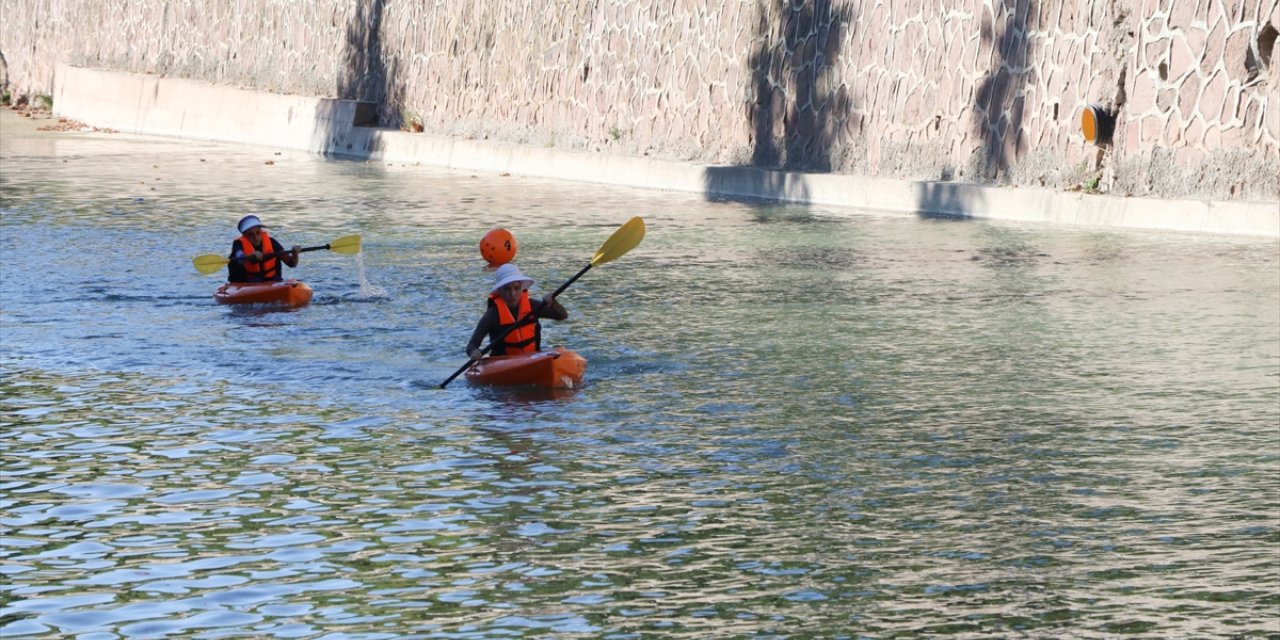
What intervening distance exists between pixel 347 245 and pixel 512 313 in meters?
5.42

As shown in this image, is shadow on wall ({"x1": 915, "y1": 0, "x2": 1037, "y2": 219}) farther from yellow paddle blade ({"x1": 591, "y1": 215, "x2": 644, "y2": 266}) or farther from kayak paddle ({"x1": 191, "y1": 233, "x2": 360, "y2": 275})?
yellow paddle blade ({"x1": 591, "y1": 215, "x2": 644, "y2": 266})

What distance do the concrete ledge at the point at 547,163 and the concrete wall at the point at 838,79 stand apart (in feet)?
2.45

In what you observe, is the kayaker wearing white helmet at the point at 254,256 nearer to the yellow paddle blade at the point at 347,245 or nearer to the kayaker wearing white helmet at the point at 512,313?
the yellow paddle blade at the point at 347,245

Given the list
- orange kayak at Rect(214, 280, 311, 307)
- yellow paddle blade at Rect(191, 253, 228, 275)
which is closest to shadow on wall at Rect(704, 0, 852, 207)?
yellow paddle blade at Rect(191, 253, 228, 275)

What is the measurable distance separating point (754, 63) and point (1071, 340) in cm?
1483

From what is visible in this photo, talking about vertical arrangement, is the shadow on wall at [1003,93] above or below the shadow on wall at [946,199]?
above

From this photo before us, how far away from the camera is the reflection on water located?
27.0 feet

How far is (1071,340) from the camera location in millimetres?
14617

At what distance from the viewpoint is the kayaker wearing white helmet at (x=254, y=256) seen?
18016mm

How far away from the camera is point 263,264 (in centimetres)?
1809

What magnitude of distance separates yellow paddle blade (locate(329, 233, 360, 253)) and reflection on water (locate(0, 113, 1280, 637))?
10.5 inches

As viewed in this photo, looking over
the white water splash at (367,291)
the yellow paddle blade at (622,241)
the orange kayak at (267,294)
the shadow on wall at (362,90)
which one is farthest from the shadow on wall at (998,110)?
the shadow on wall at (362,90)

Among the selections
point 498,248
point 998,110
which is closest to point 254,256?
point 498,248

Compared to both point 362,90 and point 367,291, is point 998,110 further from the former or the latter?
point 362,90
